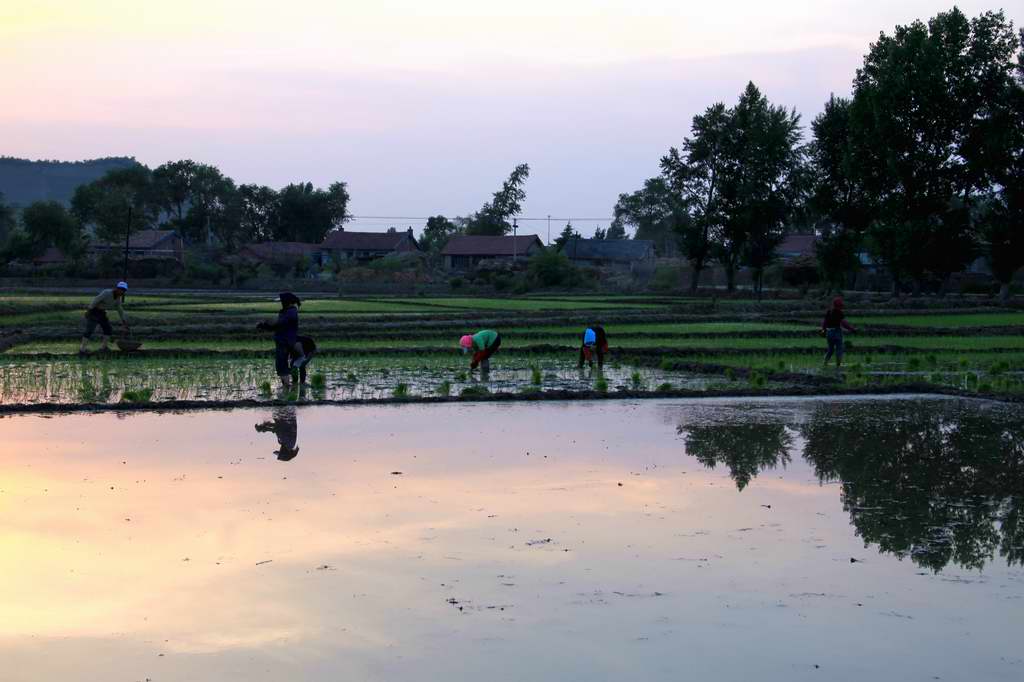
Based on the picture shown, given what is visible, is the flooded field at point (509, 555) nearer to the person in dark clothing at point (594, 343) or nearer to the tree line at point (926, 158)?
the person in dark clothing at point (594, 343)

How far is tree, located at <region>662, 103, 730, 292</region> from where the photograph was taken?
6694 cm

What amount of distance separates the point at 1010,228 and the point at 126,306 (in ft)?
120

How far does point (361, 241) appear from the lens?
10981cm

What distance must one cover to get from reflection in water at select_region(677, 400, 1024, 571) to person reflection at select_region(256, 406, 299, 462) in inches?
163

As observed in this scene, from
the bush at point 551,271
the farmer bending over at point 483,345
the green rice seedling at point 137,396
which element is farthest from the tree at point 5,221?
the green rice seedling at point 137,396

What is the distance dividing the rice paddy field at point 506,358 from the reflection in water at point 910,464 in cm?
303

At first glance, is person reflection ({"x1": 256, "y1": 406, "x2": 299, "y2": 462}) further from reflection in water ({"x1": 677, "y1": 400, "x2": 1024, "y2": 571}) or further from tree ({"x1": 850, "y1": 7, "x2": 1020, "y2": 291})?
tree ({"x1": 850, "y1": 7, "x2": 1020, "y2": 291})

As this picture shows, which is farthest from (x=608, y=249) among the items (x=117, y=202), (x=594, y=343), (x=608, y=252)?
(x=594, y=343)

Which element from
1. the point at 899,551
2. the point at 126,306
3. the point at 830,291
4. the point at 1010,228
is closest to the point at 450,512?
the point at 899,551

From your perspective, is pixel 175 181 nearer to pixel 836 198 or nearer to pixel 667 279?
pixel 667 279

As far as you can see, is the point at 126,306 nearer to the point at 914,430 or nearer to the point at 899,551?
the point at 914,430

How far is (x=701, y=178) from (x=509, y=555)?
2450 inches

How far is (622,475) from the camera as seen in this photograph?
10992 millimetres

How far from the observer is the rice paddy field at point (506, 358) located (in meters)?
17.8
